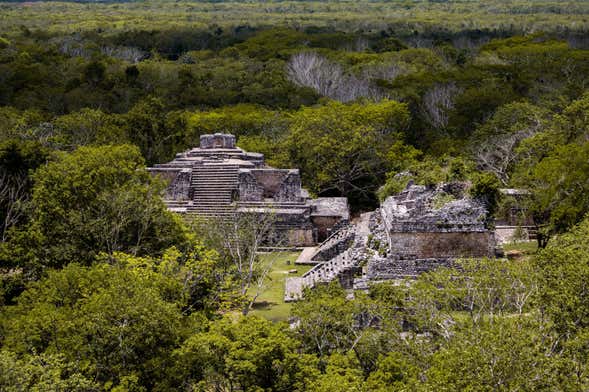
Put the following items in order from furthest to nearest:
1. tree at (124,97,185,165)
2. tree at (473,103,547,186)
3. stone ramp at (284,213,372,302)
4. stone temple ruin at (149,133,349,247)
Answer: tree at (124,97,185,165), tree at (473,103,547,186), stone temple ruin at (149,133,349,247), stone ramp at (284,213,372,302)

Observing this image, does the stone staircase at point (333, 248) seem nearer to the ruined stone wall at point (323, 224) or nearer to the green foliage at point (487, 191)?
the ruined stone wall at point (323, 224)

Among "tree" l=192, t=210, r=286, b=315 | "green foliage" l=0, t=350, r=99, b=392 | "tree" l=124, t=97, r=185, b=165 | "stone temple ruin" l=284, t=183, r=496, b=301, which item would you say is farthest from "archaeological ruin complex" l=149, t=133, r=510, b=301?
"green foliage" l=0, t=350, r=99, b=392

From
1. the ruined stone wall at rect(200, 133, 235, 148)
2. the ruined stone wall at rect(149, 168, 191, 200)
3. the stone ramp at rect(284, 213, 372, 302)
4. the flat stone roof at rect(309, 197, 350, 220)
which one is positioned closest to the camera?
the stone ramp at rect(284, 213, 372, 302)

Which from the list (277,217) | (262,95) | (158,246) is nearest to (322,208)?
(277,217)

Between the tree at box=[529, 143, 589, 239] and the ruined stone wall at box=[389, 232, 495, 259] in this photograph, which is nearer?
the ruined stone wall at box=[389, 232, 495, 259]

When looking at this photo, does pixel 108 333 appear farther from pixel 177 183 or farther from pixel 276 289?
pixel 177 183

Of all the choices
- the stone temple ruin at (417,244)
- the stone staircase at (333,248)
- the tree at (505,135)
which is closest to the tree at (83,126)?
the stone staircase at (333,248)

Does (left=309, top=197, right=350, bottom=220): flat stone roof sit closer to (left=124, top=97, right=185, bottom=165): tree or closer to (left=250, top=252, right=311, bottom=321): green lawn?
(left=250, top=252, right=311, bottom=321): green lawn
